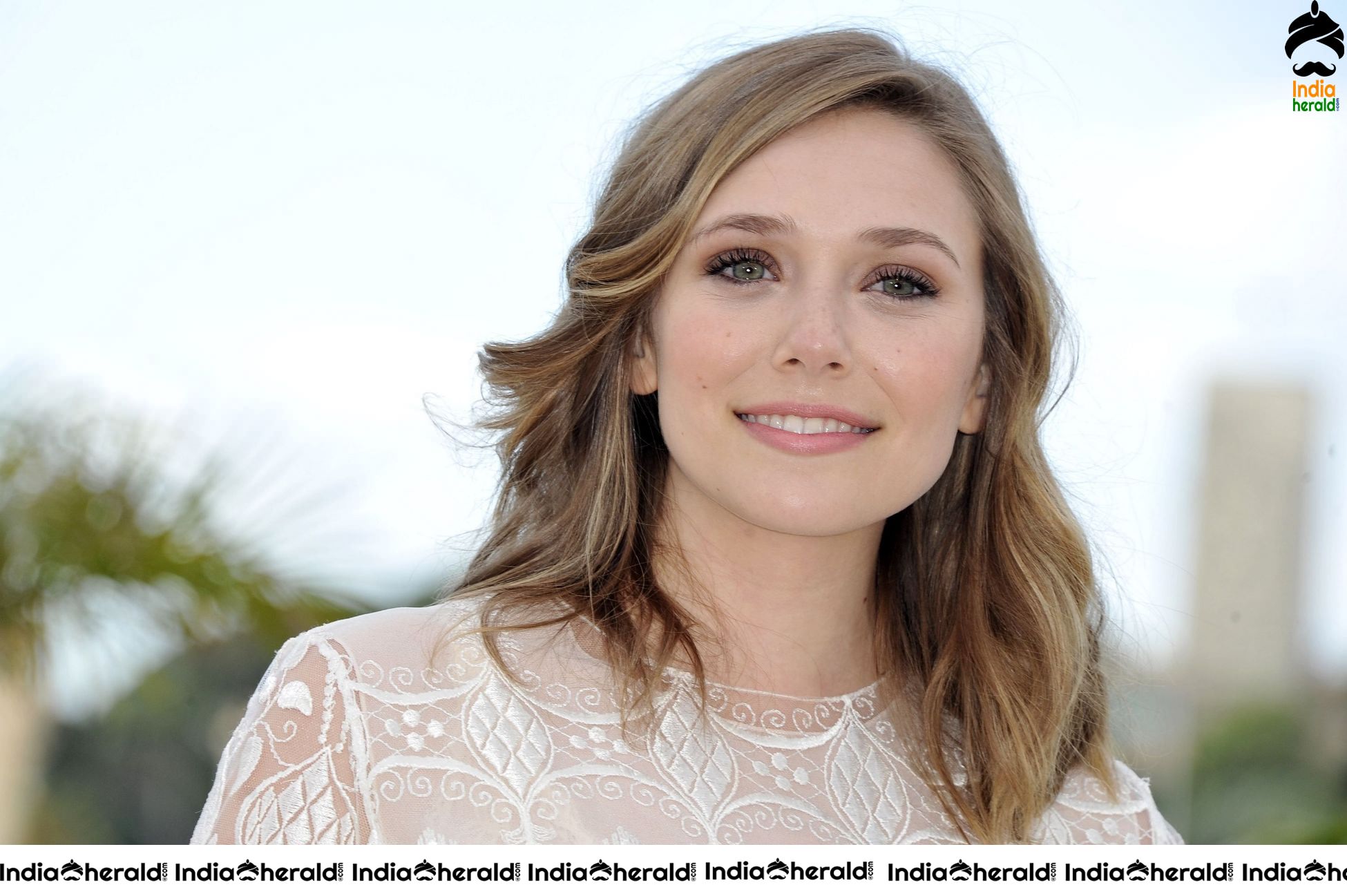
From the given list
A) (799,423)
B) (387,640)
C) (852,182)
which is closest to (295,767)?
(387,640)

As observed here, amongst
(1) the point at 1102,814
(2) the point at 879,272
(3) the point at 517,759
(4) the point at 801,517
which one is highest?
(2) the point at 879,272

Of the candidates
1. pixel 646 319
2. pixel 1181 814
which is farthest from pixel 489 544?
pixel 1181 814

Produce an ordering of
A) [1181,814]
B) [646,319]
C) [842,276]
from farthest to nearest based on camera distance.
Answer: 1. [1181,814]
2. [646,319]
3. [842,276]

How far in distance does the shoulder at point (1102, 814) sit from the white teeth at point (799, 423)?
93 cm

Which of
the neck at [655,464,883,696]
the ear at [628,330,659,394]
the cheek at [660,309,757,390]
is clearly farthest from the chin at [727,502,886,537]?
the ear at [628,330,659,394]

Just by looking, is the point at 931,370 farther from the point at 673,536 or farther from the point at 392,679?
the point at 392,679

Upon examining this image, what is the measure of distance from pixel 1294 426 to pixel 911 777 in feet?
84.7

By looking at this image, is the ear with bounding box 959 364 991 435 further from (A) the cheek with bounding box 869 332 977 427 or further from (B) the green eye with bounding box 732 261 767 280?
(B) the green eye with bounding box 732 261 767 280

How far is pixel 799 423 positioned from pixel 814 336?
17 centimetres

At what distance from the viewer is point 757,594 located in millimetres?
2785

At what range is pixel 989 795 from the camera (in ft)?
9.02

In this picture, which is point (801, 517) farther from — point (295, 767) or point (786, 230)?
point (295, 767)

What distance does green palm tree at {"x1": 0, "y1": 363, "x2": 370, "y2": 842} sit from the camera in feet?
16.5

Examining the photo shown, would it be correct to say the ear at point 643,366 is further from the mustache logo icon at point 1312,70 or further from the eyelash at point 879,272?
the mustache logo icon at point 1312,70
